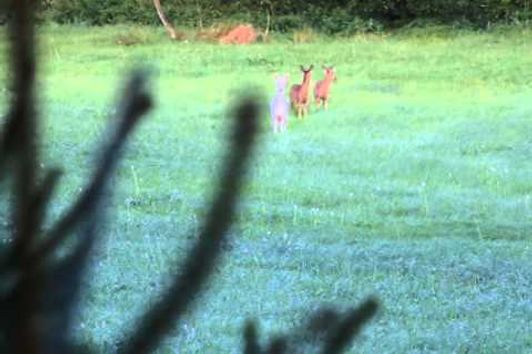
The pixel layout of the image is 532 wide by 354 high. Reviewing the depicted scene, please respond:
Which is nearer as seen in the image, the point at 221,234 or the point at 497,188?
the point at 221,234

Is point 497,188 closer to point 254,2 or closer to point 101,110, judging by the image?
point 101,110

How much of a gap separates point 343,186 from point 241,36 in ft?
4.81

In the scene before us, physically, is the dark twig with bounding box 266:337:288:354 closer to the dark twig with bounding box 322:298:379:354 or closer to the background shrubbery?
the dark twig with bounding box 322:298:379:354

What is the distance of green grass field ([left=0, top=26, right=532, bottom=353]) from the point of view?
2506mm

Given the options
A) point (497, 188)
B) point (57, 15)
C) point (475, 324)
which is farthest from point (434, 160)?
point (57, 15)

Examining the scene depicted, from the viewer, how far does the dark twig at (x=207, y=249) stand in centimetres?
49

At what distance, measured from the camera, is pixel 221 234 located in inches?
20.6

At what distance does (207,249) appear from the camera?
53cm

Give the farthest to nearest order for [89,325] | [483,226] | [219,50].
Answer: [219,50], [483,226], [89,325]

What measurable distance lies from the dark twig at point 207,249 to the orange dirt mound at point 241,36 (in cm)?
414

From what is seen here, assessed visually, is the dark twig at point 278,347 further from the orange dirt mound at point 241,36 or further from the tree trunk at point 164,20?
the tree trunk at point 164,20

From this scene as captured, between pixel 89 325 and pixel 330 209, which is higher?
pixel 89 325

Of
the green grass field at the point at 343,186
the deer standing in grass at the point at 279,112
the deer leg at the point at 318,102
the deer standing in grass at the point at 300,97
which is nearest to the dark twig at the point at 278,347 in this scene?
the green grass field at the point at 343,186

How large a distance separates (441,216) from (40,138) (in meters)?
2.74
